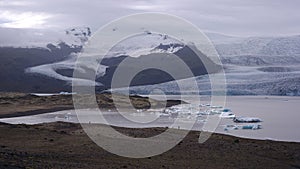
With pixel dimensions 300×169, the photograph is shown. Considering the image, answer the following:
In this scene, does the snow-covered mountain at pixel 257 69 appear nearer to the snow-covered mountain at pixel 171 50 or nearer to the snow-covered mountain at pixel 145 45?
the snow-covered mountain at pixel 171 50

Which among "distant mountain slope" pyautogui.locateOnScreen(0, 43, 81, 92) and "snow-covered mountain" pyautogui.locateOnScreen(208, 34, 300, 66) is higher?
"snow-covered mountain" pyautogui.locateOnScreen(208, 34, 300, 66)

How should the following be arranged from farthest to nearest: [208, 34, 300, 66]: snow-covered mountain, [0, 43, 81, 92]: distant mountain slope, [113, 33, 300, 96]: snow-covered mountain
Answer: [0, 43, 81, 92]: distant mountain slope, [208, 34, 300, 66]: snow-covered mountain, [113, 33, 300, 96]: snow-covered mountain

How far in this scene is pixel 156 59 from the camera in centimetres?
8406

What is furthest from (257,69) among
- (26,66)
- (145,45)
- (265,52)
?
(145,45)

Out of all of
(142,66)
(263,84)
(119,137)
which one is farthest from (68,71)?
(119,137)

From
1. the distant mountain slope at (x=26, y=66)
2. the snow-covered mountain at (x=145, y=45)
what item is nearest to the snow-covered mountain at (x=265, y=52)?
the distant mountain slope at (x=26, y=66)

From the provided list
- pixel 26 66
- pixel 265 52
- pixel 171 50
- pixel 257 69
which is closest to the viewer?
pixel 257 69

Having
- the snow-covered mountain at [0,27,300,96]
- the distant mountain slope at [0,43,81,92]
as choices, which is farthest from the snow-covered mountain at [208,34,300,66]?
the distant mountain slope at [0,43,81,92]

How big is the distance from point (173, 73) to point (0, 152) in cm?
6243

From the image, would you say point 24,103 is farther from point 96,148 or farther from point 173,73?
point 173,73

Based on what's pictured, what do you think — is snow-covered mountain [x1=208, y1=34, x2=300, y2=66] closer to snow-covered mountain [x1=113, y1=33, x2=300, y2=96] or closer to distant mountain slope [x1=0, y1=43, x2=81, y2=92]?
snow-covered mountain [x1=113, y1=33, x2=300, y2=96]

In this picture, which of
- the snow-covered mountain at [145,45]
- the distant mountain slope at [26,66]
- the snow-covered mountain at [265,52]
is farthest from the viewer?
the snow-covered mountain at [145,45]

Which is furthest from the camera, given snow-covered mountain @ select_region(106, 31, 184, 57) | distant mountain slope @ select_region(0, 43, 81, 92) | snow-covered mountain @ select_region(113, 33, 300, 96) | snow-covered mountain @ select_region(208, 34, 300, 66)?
snow-covered mountain @ select_region(106, 31, 184, 57)

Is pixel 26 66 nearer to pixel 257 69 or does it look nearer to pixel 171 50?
pixel 171 50
